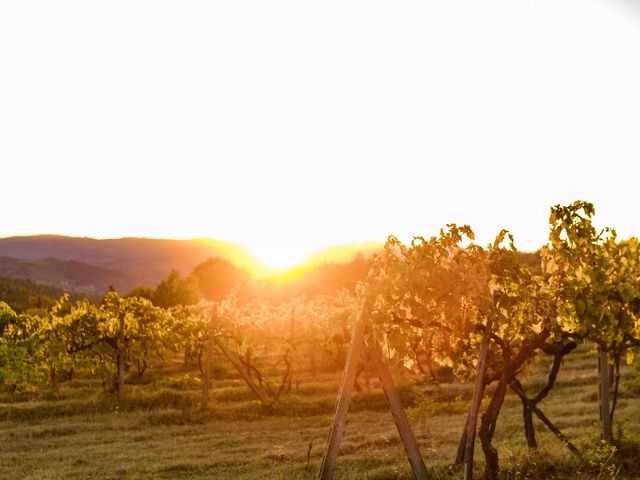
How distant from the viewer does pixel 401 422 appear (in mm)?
7684

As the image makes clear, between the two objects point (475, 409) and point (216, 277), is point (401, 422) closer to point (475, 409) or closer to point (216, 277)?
point (475, 409)

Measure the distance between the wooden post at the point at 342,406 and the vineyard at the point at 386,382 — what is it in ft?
0.08

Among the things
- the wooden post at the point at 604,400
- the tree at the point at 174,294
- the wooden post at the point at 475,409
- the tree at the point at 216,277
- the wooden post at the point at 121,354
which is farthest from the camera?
the tree at the point at 216,277

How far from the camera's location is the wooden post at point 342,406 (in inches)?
296

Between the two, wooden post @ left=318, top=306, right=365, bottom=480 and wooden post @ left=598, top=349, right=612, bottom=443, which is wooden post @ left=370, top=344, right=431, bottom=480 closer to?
wooden post @ left=318, top=306, right=365, bottom=480

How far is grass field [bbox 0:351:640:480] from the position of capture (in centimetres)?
1036

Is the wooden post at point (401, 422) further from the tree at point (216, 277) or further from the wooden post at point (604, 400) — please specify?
the tree at point (216, 277)

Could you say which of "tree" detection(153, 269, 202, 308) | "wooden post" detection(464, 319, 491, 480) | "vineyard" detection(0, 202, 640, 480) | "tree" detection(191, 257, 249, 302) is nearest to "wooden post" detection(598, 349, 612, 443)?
"vineyard" detection(0, 202, 640, 480)

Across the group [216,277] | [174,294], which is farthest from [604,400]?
[216,277]

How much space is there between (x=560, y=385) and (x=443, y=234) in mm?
16779

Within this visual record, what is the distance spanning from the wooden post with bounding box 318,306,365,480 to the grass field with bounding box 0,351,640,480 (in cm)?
240

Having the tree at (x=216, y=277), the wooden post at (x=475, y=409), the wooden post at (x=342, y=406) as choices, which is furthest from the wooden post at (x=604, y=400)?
the tree at (x=216, y=277)

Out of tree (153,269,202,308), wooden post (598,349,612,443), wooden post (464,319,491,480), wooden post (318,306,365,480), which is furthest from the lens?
tree (153,269,202,308)

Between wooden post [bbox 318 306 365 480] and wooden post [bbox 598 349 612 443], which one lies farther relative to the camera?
wooden post [bbox 598 349 612 443]
